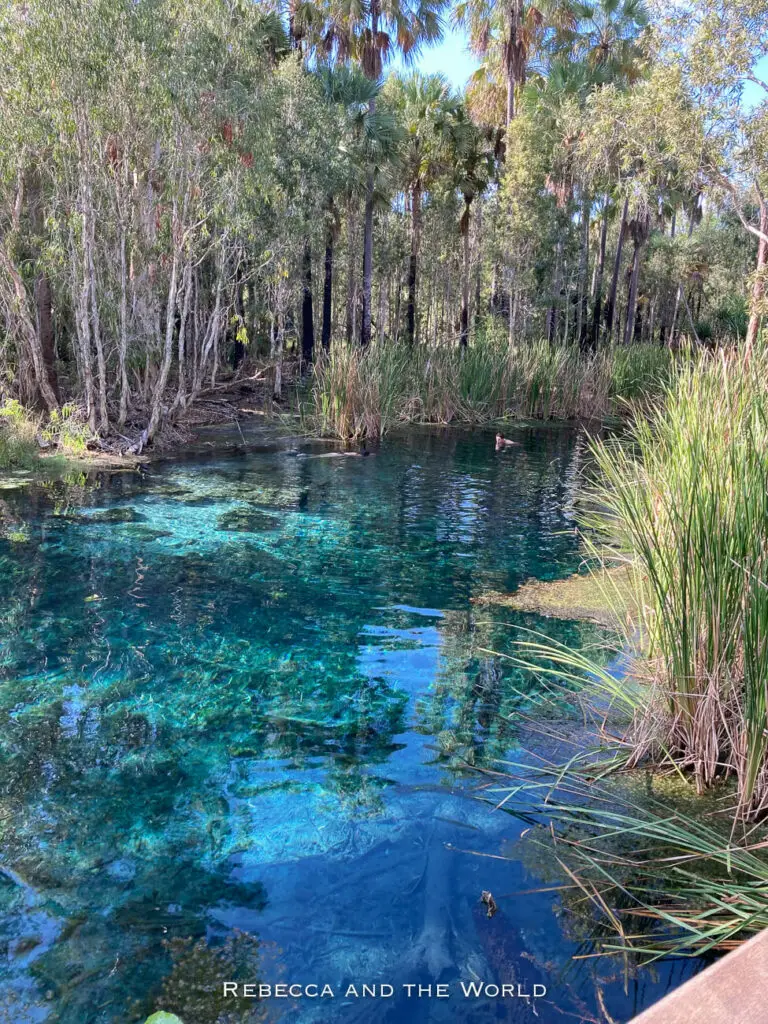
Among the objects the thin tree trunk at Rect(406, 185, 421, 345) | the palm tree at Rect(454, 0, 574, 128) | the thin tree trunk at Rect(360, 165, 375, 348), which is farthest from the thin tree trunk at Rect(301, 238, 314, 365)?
the palm tree at Rect(454, 0, 574, 128)

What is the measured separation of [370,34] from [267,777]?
2146 centimetres

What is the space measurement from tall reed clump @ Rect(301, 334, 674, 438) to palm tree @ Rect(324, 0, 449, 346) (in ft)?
15.4

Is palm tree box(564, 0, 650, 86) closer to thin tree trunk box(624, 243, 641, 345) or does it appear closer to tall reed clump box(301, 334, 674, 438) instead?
thin tree trunk box(624, 243, 641, 345)

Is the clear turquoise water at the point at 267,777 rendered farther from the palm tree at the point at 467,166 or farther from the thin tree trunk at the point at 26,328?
the palm tree at the point at 467,166

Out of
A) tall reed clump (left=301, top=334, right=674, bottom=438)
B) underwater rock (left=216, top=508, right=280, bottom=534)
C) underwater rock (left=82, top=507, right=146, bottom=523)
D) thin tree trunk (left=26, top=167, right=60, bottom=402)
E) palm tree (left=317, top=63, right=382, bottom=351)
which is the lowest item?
underwater rock (left=216, top=508, right=280, bottom=534)

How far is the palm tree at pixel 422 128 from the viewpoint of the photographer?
21875 millimetres

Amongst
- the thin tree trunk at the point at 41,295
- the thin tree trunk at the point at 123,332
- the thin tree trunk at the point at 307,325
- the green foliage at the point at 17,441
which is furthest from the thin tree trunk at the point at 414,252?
the green foliage at the point at 17,441

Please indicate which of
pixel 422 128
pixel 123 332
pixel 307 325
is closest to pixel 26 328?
pixel 123 332

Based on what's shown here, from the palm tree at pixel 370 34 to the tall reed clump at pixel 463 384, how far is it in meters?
4.69

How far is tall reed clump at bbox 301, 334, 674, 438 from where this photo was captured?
12.9 metres

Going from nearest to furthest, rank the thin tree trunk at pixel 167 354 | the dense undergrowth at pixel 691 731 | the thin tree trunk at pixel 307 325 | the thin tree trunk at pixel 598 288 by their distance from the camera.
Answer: the dense undergrowth at pixel 691 731 → the thin tree trunk at pixel 167 354 → the thin tree trunk at pixel 307 325 → the thin tree trunk at pixel 598 288

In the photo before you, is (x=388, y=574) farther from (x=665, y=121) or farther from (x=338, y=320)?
(x=338, y=320)

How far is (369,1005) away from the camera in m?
2.20

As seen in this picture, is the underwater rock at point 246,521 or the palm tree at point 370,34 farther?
the palm tree at point 370,34
